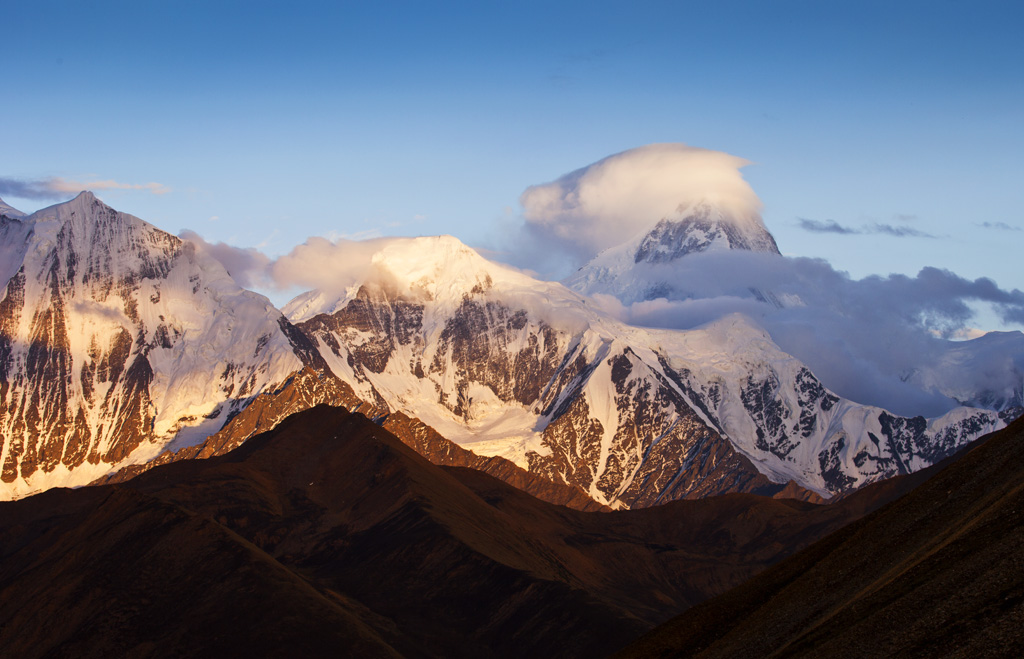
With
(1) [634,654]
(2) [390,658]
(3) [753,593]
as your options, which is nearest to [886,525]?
(3) [753,593]

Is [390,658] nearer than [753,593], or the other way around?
[753,593]

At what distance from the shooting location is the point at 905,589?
277 ft

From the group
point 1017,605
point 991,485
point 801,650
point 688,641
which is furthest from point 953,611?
point 688,641

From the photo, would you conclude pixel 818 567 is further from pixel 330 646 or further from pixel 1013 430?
pixel 330 646

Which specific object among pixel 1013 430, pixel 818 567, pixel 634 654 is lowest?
pixel 634 654

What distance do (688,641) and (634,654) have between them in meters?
4.64

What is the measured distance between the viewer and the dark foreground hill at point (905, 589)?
7556 centimetres

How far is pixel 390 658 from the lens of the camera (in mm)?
198375

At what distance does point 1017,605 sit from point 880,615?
1136cm

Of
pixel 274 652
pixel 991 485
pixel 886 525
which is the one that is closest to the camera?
pixel 991 485

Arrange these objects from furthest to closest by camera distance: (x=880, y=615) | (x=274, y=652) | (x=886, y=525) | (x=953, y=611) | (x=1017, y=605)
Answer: (x=274, y=652)
(x=886, y=525)
(x=880, y=615)
(x=953, y=611)
(x=1017, y=605)

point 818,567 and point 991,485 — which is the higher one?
point 991,485

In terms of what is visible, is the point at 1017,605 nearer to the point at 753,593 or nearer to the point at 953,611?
the point at 953,611

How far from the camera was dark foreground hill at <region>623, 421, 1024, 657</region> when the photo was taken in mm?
75562
